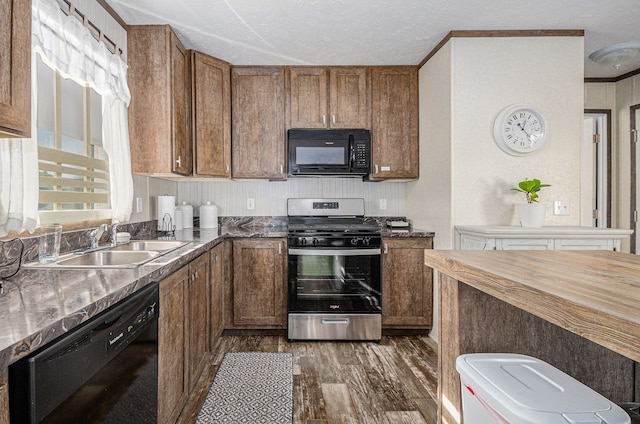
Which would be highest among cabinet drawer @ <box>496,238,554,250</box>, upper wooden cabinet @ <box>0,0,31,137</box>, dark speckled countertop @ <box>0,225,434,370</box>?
upper wooden cabinet @ <box>0,0,31,137</box>

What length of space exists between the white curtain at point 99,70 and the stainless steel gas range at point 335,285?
1.32 metres

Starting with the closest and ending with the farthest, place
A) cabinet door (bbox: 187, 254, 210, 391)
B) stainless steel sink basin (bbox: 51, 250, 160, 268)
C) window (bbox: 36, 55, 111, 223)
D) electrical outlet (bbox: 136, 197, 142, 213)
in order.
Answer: stainless steel sink basin (bbox: 51, 250, 160, 268) → window (bbox: 36, 55, 111, 223) → cabinet door (bbox: 187, 254, 210, 391) → electrical outlet (bbox: 136, 197, 142, 213)

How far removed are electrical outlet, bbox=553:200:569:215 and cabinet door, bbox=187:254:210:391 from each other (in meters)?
2.57

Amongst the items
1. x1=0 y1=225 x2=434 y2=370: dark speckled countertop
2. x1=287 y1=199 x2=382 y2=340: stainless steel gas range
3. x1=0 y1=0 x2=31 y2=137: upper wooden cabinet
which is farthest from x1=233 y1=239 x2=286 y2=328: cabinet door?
x1=0 y1=0 x2=31 y2=137: upper wooden cabinet

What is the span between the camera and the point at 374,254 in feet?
10.2

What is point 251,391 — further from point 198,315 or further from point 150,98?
point 150,98

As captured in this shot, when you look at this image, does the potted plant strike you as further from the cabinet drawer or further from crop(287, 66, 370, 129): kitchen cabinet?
crop(287, 66, 370, 129): kitchen cabinet

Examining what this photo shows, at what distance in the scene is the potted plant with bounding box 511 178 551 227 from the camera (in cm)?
261

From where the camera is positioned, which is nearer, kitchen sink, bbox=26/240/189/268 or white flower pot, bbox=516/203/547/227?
kitchen sink, bbox=26/240/189/268

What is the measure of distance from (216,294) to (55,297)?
1797mm

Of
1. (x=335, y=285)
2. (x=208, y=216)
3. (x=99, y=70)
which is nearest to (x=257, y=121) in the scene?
(x=208, y=216)

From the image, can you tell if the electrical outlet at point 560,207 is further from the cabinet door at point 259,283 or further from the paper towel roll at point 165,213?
the paper towel roll at point 165,213

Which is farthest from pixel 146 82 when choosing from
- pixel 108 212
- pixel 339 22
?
pixel 339 22

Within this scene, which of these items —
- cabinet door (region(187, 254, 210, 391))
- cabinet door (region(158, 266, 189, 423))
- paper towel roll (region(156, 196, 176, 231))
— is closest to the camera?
cabinet door (region(158, 266, 189, 423))
